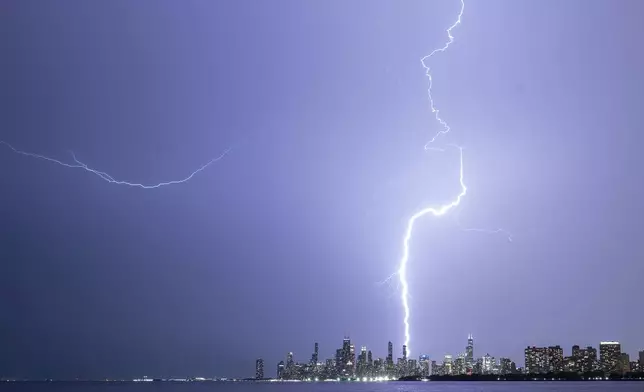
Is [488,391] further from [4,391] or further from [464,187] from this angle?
[4,391]

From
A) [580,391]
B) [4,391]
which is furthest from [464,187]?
[4,391]

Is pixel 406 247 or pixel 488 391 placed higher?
pixel 406 247

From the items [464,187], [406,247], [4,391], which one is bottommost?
[4,391]

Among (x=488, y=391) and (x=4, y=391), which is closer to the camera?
(x=488, y=391)

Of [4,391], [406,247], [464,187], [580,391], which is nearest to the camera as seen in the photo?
[464,187]

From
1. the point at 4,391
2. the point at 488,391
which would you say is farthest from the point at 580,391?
the point at 4,391

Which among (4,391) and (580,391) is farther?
(4,391)

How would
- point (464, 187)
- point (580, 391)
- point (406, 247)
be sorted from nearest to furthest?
1. point (464, 187)
2. point (406, 247)
3. point (580, 391)

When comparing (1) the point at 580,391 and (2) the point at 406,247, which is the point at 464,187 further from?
(1) the point at 580,391

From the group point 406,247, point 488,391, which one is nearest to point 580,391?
point 488,391
